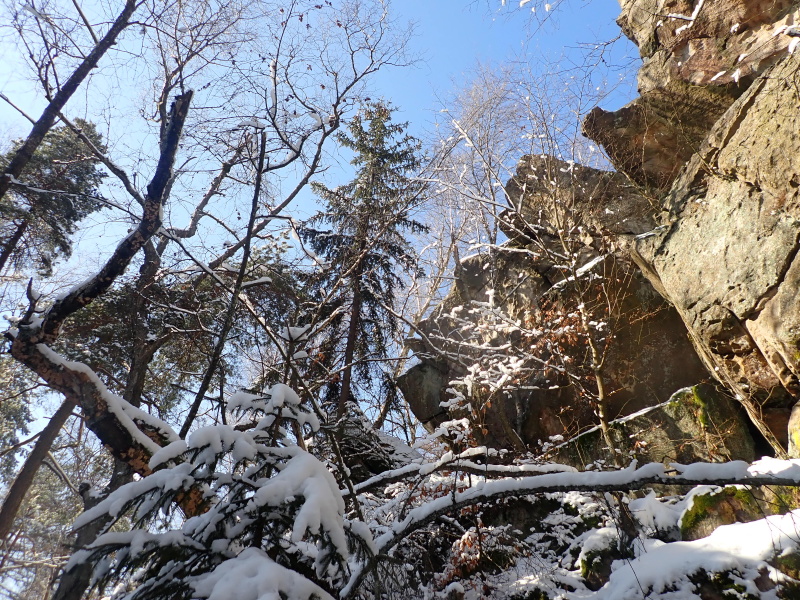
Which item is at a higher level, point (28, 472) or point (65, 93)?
point (65, 93)

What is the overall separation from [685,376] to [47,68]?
10081mm

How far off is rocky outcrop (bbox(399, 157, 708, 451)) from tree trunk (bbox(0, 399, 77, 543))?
7.23 meters

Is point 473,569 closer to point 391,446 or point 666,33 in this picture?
point 391,446

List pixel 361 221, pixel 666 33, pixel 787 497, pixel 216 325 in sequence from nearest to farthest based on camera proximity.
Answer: pixel 787 497
pixel 666 33
pixel 216 325
pixel 361 221

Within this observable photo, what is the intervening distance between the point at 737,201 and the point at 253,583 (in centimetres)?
654

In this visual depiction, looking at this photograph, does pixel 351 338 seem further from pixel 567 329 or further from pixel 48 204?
pixel 48 204

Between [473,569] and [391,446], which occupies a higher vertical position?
[391,446]

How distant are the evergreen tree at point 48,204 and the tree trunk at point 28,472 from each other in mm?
3012

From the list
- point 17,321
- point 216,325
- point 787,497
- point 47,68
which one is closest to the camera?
point 17,321

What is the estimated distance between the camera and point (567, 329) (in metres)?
6.52

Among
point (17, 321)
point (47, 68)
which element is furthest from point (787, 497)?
point (47, 68)

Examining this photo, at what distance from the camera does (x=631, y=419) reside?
21.9 ft

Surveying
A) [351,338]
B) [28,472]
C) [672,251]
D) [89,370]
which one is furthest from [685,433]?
[28,472]

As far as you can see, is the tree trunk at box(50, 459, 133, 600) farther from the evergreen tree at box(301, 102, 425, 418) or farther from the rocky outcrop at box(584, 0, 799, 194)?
the rocky outcrop at box(584, 0, 799, 194)
